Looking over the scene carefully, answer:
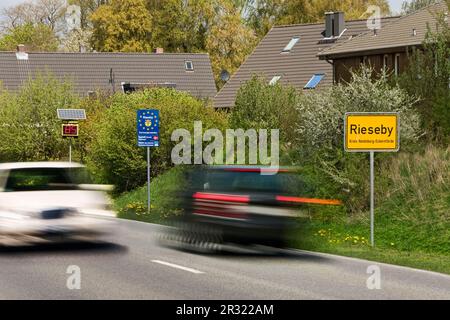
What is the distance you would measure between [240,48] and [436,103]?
53518 mm

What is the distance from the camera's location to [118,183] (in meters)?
39.4

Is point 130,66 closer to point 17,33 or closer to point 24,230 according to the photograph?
point 17,33

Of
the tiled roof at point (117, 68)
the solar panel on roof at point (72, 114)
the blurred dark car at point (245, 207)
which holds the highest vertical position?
the tiled roof at point (117, 68)

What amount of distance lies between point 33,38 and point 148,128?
6973 centimetres

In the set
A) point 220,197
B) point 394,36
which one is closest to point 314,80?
point 394,36

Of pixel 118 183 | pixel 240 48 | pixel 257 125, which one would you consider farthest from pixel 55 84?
pixel 240 48

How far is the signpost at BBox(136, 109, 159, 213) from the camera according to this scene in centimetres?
3044

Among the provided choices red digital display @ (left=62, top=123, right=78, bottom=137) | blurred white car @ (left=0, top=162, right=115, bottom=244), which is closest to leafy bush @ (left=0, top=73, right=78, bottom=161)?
red digital display @ (left=62, top=123, right=78, bottom=137)

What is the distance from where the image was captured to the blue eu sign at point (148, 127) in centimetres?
3044

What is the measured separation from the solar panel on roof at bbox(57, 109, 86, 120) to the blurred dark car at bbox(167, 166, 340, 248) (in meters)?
19.3

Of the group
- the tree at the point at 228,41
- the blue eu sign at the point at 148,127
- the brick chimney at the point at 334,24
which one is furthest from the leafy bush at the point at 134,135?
the tree at the point at 228,41

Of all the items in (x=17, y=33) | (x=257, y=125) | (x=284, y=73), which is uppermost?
(x=17, y=33)

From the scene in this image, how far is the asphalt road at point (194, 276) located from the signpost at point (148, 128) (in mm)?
11455

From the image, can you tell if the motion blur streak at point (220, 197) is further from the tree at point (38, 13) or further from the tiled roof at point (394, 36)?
the tree at point (38, 13)
